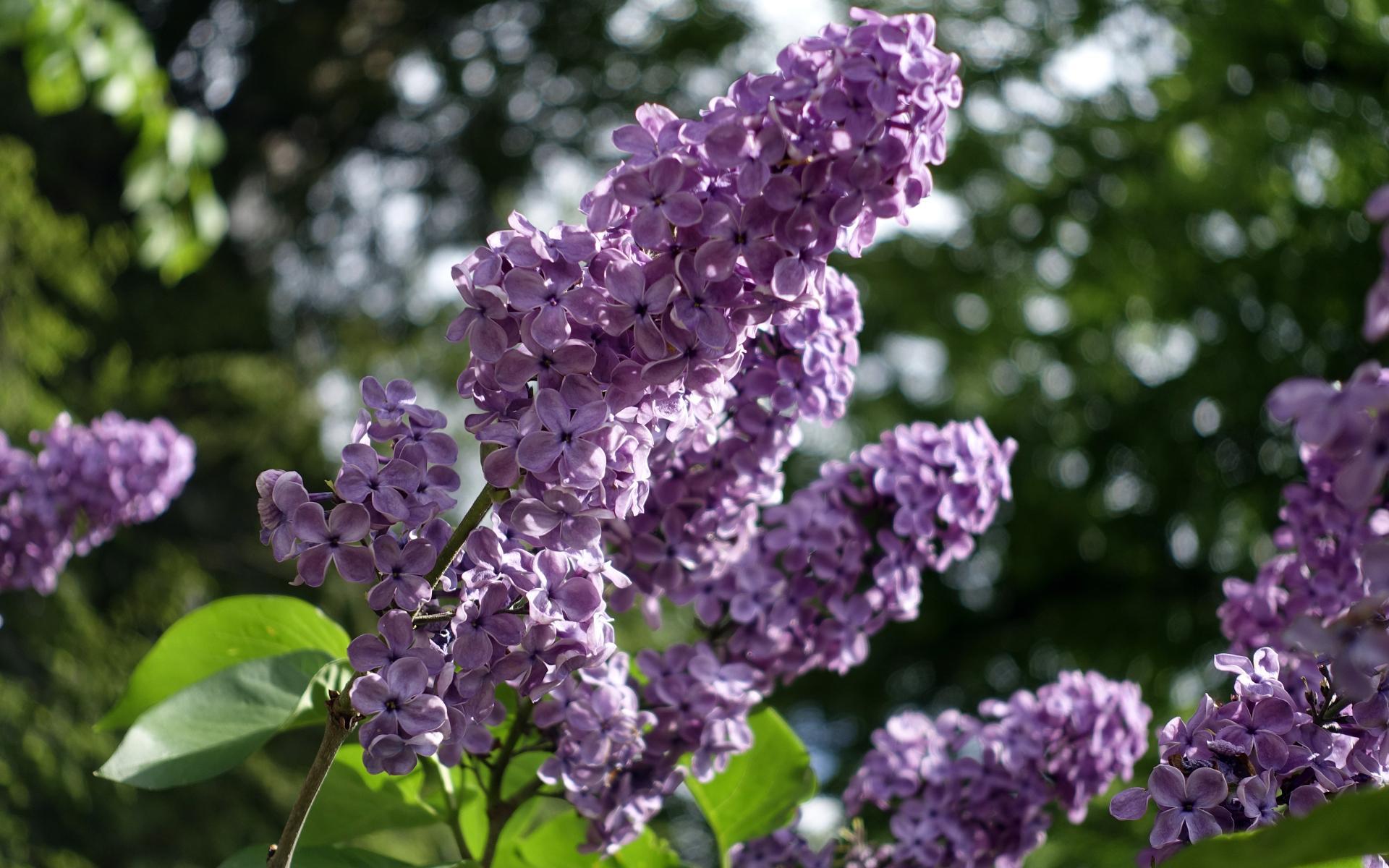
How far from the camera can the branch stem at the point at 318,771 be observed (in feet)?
1.36

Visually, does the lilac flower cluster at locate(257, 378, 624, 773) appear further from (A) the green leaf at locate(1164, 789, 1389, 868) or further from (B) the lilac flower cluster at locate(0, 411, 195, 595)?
(B) the lilac flower cluster at locate(0, 411, 195, 595)

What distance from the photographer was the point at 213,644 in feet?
2.14

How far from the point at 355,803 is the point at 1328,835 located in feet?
1.49

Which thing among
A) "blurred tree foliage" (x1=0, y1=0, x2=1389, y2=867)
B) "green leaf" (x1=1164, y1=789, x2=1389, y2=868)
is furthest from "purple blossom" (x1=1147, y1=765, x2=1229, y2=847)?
"blurred tree foliage" (x1=0, y1=0, x2=1389, y2=867)

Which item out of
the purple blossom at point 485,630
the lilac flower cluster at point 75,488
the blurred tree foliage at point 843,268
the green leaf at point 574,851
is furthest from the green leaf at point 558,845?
the blurred tree foliage at point 843,268

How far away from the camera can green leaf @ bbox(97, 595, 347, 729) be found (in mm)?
648

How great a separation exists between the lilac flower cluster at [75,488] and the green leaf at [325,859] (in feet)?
1.01

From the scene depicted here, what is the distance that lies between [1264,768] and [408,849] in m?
2.09

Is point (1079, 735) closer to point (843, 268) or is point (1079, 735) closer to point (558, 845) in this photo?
point (558, 845)

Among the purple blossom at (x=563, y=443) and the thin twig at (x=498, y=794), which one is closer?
the purple blossom at (x=563, y=443)

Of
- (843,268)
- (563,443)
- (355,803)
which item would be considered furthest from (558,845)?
(843,268)

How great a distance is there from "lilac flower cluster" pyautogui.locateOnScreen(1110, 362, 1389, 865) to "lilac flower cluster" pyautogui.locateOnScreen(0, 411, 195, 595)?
2.10ft

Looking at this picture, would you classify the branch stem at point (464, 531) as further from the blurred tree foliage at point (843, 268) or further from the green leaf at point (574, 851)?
the blurred tree foliage at point (843, 268)


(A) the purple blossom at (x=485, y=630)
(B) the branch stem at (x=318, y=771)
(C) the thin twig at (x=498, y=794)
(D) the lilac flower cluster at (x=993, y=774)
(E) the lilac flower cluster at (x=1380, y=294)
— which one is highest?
(E) the lilac flower cluster at (x=1380, y=294)
